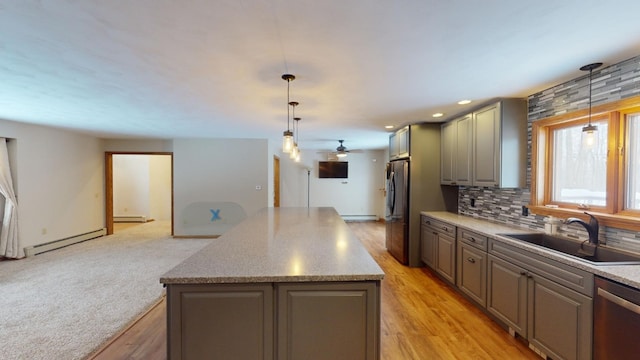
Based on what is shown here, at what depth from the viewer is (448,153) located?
4.23m

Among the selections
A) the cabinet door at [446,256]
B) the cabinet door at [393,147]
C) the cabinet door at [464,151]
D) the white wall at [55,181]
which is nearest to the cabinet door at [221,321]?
the cabinet door at [446,256]

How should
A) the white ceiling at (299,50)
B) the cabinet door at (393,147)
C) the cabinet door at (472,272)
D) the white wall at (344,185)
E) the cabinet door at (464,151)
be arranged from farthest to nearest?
1. the white wall at (344,185)
2. the cabinet door at (393,147)
3. the cabinet door at (464,151)
4. the cabinet door at (472,272)
5. the white ceiling at (299,50)

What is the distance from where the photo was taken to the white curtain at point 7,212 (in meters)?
4.53

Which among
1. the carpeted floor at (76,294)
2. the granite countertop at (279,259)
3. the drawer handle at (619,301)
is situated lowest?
the carpeted floor at (76,294)

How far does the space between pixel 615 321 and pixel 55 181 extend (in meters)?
7.54

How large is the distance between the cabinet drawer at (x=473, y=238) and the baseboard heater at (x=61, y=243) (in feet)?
21.6

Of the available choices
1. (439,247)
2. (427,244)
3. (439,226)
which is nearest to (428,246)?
(427,244)

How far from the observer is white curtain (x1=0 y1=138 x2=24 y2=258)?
453 cm

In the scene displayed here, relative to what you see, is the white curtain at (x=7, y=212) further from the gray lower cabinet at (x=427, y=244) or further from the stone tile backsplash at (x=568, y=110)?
the stone tile backsplash at (x=568, y=110)

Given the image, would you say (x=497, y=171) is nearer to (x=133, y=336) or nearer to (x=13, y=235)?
(x=133, y=336)

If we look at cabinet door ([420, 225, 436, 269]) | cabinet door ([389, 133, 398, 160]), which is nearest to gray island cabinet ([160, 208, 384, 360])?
cabinet door ([420, 225, 436, 269])

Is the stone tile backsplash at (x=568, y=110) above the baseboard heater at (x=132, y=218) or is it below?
above

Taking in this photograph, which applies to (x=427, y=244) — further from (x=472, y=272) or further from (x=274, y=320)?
(x=274, y=320)

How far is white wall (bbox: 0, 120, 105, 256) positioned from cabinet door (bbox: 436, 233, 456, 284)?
6.46 meters
